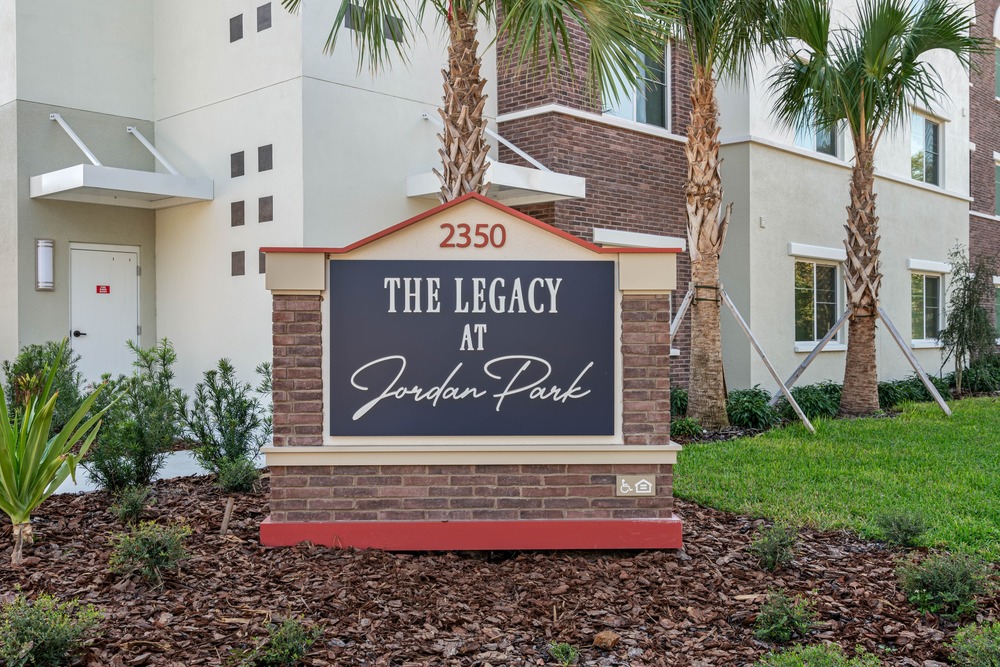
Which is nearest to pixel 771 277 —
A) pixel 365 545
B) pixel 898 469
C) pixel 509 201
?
pixel 509 201

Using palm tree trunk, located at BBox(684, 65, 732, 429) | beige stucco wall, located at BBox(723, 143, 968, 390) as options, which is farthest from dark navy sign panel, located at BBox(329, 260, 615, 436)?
beige stucco wall, located at BBox(723, 143, 968, 390)

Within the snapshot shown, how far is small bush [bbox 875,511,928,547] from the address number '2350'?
310 centimetres

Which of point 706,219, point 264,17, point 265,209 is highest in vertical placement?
point 264,17

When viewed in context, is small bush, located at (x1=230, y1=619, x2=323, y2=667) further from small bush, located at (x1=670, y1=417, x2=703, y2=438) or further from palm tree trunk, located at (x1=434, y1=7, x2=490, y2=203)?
small bush, located at (x1=670, y1=417, x2=703, y2=438)

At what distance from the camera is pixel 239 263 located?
37.7 feet

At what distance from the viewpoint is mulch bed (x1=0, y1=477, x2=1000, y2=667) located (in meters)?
4.13

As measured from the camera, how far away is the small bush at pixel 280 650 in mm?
3848

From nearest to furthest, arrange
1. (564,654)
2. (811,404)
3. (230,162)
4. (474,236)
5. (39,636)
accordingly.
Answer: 1. (39,636)
2. (564,654)
3. (474,236)
4. (230,162)
5. (811,404)

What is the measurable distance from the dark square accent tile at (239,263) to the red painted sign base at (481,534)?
256 inches

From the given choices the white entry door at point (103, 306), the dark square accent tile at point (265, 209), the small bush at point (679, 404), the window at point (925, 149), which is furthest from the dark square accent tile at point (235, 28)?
the window at point (925, 149)

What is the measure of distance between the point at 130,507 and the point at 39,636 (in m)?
2.26

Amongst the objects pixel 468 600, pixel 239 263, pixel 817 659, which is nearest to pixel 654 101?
pixel 239 263

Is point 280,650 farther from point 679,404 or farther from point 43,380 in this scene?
point 679,404

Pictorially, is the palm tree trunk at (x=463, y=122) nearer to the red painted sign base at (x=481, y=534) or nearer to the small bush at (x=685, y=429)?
the red painted sign base at (x=481, y=534)
